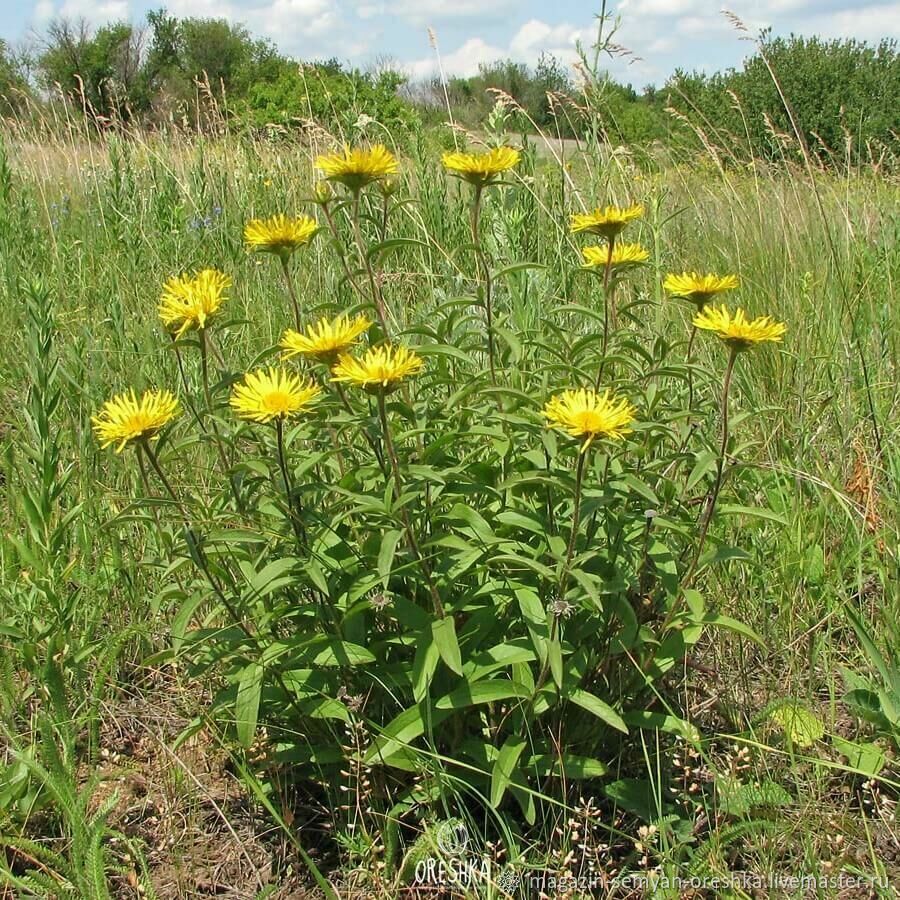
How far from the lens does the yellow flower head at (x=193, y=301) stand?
56.3 inches

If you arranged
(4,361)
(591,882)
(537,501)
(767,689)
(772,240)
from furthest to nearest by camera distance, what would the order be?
1. (772,240)
2. (4,361)
3. (767,689)
4. (537,501)
5. (591,882)

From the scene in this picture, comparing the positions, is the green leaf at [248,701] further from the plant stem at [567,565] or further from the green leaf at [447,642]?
the plant stem at [567,565]

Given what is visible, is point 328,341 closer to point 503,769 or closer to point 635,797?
point 503,769

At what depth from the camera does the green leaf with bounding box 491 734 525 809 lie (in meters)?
1.38

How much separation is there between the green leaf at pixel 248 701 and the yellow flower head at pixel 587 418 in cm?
64

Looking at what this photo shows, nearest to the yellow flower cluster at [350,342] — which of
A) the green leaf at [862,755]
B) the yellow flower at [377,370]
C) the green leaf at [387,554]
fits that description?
the yellow flower at [377,370]

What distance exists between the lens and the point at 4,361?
3006 millimetres

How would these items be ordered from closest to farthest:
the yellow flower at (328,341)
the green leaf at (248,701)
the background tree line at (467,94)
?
1. the yellow flower at (328,341)
2. the green leaf at (248,701)
3. the background tree line at (467,94)

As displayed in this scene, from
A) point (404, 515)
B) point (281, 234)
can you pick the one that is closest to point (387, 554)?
point (404, 515)

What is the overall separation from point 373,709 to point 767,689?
861mm

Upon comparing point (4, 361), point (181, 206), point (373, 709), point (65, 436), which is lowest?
point (373, 709)

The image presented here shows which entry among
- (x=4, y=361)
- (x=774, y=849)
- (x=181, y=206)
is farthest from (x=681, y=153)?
(x=774, y=849)

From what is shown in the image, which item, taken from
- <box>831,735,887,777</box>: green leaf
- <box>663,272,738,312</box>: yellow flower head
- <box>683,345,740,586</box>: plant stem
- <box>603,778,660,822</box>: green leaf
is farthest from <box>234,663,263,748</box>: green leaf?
<box>831,735,887,777</box>: green leaf

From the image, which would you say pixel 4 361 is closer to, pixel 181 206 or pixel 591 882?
pixel 181 206
